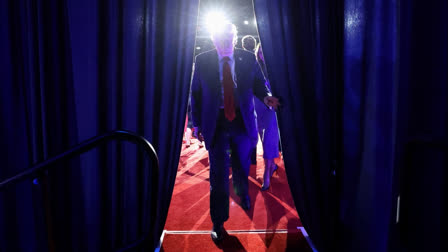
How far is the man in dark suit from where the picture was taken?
2.29 m

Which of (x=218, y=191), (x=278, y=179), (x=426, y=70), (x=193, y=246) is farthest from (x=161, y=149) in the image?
(x=278, y=179)

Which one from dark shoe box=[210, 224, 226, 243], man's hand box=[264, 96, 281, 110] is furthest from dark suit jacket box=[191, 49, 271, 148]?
dark shoe box=[210, 224, 226, 243]

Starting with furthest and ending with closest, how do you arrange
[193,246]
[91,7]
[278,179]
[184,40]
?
[278,179]
[193,246]
[184,40]
[91,7]

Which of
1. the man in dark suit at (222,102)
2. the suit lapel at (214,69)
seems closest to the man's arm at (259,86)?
Result: the man in dark suit at (222,102)

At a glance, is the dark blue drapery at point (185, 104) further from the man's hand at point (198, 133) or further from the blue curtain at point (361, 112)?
the man's hand at point (198, 133)

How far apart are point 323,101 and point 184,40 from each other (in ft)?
3.79

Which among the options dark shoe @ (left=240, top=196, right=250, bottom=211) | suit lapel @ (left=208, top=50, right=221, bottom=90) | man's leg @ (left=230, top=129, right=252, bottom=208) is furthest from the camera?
dark shoe @ (left=240, top=196, right=250, bottom=211)

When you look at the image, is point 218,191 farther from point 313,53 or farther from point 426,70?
point 426,70

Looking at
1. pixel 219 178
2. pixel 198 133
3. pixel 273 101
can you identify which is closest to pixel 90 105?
pixel 198 133

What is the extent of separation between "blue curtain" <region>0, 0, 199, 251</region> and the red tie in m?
0.46

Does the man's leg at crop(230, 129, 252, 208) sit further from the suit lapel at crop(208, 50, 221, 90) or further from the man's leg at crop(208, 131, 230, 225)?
the suit lapel at crop(208, 50, 221, 90)

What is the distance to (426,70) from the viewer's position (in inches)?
70.0

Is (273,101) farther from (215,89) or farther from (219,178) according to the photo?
(219,178)

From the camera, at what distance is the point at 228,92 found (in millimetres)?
2301
